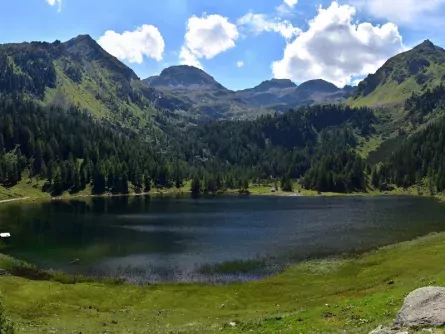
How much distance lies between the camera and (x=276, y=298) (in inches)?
2525

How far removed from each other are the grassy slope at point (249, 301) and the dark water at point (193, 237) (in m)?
13.9

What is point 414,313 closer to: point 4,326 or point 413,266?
Answer: point 4,326

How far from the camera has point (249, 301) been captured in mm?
63281

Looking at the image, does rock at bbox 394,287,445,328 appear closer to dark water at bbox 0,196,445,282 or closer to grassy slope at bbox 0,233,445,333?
grassy slope at bbox 0,233,445,333

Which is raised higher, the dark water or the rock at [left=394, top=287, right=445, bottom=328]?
the rock at [left=394, top=287, right=445, bottom=328]

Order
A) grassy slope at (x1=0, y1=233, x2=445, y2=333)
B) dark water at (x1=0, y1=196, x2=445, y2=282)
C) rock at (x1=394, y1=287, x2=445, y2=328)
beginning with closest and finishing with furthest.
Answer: rock at (x1=394, y1=287, x2=445, y2=328) < grassy slope at (x1=0, y1=233, x2=445, y2=333) < dark water at (x1=0, y1=196, x2=445, y2=282)

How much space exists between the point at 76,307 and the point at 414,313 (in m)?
43.8

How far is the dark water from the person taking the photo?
9188 cm

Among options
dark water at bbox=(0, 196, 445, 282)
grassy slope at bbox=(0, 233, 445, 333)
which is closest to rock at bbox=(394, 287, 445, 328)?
grassy slope at bbox=(0, 233, 445, 333)

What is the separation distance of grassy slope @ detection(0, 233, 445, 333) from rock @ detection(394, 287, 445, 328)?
14.3 feet

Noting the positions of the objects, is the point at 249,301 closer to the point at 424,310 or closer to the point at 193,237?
the point at 424,310

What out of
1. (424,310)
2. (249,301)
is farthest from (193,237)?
(424,310)

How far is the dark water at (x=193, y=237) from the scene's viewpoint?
91875 millimetres

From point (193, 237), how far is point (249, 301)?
6720cm
